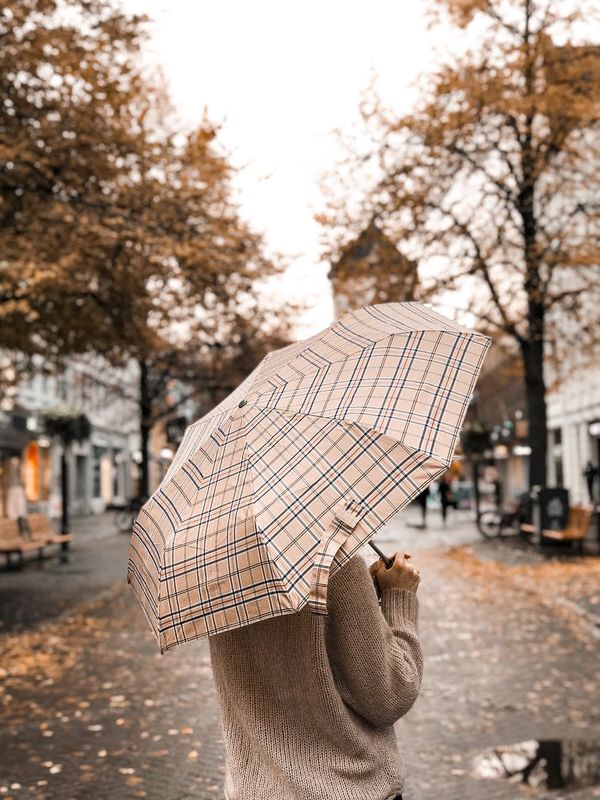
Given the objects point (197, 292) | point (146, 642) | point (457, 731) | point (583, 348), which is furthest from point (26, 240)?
point (583, 348)

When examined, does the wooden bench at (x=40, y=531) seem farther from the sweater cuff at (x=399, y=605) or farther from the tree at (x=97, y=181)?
the sweater cuff at (x=399, y=605)

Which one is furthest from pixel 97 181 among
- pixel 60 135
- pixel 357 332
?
pixel 357 332

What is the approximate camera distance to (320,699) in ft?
7.34

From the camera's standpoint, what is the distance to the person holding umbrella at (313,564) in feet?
7.27

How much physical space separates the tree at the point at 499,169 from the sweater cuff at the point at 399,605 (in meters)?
18.5

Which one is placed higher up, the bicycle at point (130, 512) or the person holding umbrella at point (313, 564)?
the person holding umbrella at point (313, 564)

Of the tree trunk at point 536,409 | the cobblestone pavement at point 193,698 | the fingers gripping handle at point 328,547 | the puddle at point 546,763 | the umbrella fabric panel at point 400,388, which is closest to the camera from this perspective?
the fingers gripping handle at point 328,547

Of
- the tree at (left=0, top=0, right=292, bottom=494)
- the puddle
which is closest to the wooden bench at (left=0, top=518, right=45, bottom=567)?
the tree at (left=0, top=0, right=292, bottom=494)

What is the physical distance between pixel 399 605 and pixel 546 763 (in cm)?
407

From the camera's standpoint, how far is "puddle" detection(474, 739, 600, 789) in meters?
5.69

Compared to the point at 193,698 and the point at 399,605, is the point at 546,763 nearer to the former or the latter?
the point at 193,698

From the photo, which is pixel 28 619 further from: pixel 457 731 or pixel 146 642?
pixel 457 731

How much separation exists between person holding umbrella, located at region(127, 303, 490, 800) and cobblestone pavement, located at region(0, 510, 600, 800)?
0.37m

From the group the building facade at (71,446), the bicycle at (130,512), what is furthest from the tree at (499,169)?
the bicycle at (130,512)
